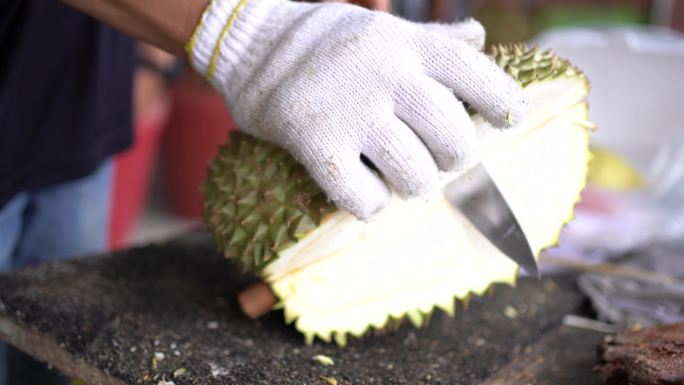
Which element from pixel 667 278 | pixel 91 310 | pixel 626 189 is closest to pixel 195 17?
pixel 91 310

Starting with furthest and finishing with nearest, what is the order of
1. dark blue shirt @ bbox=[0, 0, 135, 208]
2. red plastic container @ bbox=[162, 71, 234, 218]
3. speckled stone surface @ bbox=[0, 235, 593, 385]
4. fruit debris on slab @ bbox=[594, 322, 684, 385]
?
1. red plastic container @ bbox=[162, 71, 234, 218]
2. dark blue shirt @ bbox=[0, 0, 135, 208]
3. speckled stone surface @ bbox=[0, 235, 593, 385]
4. fruit debris on slab @ bbox=[594, 322, 684, 385]

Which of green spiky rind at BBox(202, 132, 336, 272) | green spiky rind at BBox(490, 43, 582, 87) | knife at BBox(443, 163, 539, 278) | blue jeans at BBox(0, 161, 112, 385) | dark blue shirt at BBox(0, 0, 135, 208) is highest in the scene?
green spiky rind at BBox(490, 43, 582, 87)

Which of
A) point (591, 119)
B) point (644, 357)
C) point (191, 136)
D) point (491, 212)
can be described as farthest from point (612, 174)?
point (191, 136)

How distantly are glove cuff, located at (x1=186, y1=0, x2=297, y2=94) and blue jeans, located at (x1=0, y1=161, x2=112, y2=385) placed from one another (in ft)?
2.12

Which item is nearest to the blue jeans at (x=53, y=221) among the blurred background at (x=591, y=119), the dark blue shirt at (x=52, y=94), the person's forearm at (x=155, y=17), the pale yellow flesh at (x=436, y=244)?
the dark blue shirt at (x=52, y=94)

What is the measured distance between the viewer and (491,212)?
0.99m

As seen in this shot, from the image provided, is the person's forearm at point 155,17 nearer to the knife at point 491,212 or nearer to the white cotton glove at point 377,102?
the white cotton glove at point 377,102

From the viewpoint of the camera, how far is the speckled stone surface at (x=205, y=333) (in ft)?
3.02

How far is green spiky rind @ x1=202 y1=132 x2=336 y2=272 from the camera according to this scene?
0.93 m

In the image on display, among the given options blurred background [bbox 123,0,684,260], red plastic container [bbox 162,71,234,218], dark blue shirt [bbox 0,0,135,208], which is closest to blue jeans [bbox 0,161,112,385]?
dark blue shirt [bbox 0,0,135,208]

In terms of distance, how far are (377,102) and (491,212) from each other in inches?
10.1

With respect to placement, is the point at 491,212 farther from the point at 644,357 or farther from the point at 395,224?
the point at 644,357

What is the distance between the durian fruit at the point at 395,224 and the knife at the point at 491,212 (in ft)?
0.06

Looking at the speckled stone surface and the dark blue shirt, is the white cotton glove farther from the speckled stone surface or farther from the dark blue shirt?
the dark blue shirt
